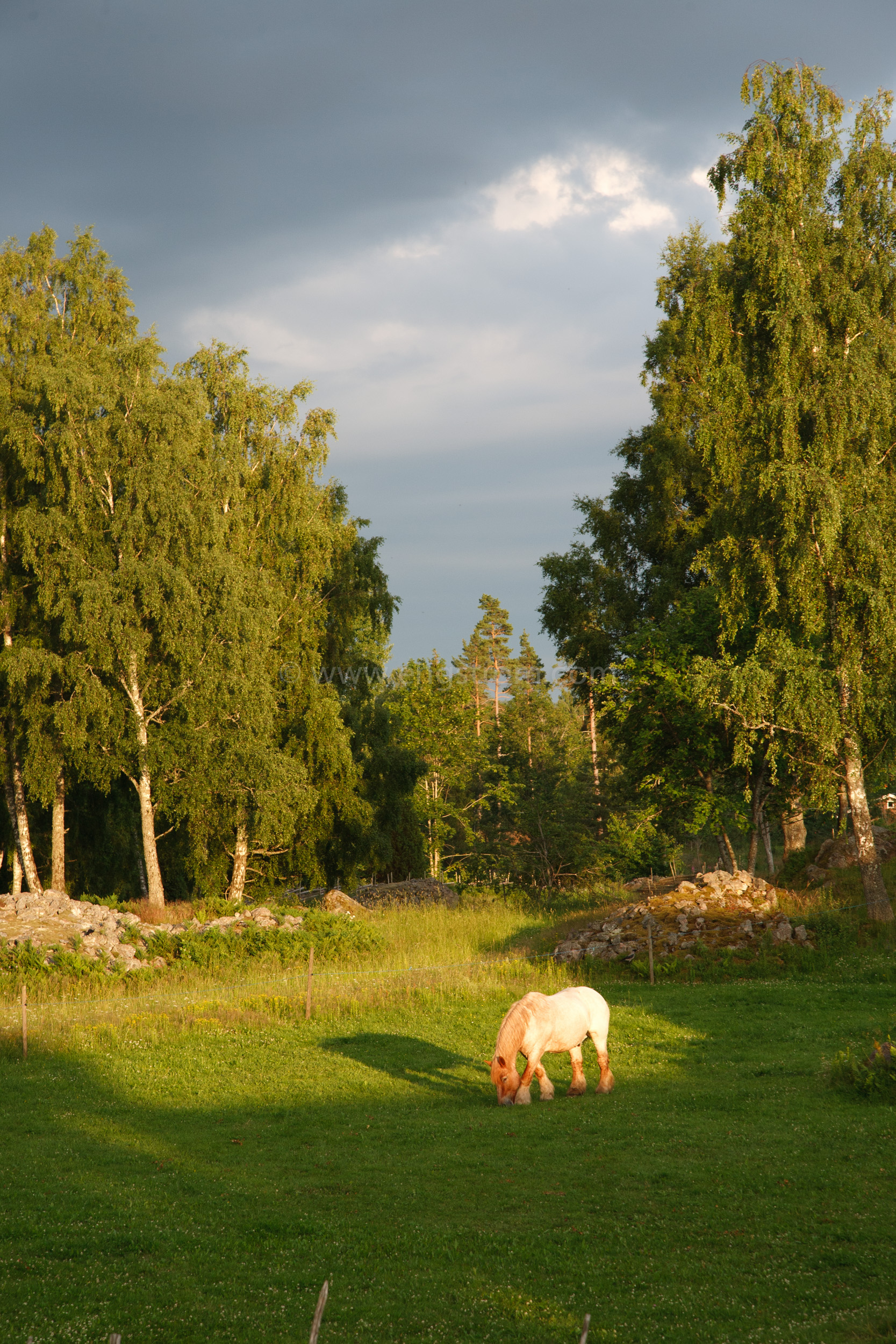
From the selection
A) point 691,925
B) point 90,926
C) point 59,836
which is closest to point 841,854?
point 691,925

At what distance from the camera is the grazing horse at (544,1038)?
13086mm

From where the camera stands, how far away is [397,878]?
4941cm

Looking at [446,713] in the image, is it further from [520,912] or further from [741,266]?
[741,266]

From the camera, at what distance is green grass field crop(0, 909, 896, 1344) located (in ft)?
22.9

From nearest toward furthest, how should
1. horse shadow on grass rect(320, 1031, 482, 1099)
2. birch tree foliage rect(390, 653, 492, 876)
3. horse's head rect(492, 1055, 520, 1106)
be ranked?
horse's head rect(492, 1055, 520, 1106) → horse shadow on grass rect(320, 1031, 482, 1099) → birch tree foliage rect(390, 653, 492, 876)

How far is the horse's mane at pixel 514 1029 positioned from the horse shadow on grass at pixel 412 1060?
3.80 ft

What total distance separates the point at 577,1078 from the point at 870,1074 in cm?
384

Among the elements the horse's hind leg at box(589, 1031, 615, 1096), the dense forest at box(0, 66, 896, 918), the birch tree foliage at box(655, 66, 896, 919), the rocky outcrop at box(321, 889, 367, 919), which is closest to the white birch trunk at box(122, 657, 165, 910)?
the dense forest at box(0, 66, 896, 918)

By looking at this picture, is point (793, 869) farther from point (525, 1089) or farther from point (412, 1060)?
point (525, 1089)

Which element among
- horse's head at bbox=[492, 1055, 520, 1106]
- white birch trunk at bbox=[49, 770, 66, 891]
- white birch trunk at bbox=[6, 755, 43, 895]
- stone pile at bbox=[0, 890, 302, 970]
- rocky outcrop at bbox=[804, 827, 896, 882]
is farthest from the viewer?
white birch trunk at bbox=[49, 770, 66, 891]

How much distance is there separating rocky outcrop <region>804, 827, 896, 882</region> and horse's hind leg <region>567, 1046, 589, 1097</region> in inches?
598

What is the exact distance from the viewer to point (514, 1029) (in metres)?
13.1

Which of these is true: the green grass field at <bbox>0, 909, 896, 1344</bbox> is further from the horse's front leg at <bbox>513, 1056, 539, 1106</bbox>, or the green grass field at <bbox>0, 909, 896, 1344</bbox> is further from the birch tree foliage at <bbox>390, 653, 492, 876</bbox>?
the birch tree foliage at <bbox>390, 653, 492, 876</bbox>

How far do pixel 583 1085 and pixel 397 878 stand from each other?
36229 millimetres
